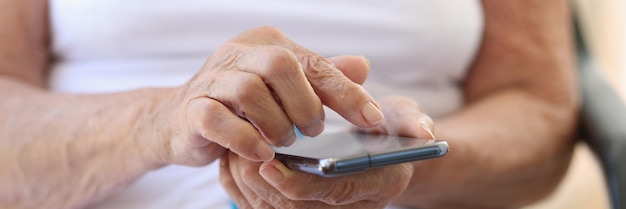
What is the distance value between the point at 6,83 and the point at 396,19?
0.51 meters

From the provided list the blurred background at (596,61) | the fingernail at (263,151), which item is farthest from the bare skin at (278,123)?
the blurred background at (596,61)

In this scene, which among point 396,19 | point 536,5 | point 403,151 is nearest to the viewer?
point 403,151

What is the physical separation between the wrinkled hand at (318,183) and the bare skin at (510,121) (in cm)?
17

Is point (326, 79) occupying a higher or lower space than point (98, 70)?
higher

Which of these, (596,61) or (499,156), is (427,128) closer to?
(499,156)

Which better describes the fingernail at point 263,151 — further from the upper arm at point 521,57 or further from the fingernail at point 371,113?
the upper arm at point 521,57

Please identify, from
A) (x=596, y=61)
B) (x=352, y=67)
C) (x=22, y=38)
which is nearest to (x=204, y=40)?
(x=22, y=38)

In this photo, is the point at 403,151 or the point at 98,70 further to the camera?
the point at 98,70

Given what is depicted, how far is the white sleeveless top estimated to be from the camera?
2.71 ft

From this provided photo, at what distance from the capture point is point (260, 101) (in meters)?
0.51

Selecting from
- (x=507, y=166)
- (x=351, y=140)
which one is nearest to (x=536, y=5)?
(x=507, y=166)

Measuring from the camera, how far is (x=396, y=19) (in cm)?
92

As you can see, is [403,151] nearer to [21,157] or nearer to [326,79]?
[326,79]

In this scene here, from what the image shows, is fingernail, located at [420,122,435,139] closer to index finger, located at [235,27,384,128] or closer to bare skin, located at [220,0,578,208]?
index finger, located at [235,27,384,128]
